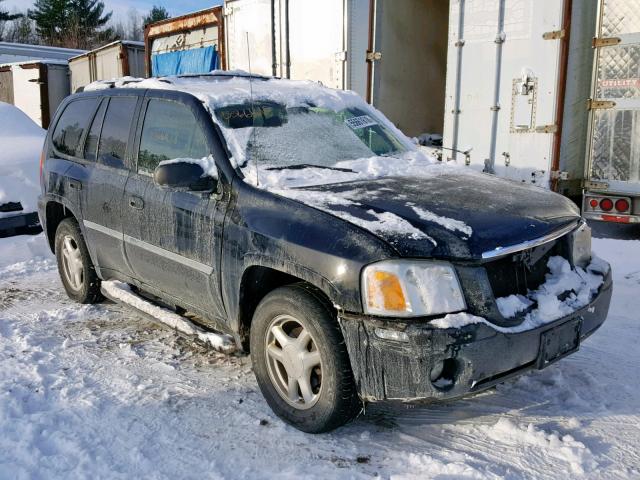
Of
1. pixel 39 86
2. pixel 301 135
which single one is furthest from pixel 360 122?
pixel 39 86

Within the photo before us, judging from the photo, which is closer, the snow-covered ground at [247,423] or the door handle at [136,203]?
the snow-covered ground at [247,423]

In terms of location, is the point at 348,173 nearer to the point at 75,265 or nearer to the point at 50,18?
the point at 75,265

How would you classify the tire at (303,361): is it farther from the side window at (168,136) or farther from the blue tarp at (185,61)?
the blue tarp at (185,61)

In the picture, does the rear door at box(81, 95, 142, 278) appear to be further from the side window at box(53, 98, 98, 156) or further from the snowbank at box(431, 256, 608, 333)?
the snowbank at box(431, 256, 608, 333)

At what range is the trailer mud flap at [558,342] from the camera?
3.01 meters

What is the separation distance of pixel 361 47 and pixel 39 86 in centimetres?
1346

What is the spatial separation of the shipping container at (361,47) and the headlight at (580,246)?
18.1ft

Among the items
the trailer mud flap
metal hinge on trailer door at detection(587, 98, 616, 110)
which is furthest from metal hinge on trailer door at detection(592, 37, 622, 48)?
the trailer mud flap

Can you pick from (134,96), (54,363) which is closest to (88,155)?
(134,96)

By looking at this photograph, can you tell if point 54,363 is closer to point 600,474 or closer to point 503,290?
point 503,290

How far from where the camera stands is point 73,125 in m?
5.25

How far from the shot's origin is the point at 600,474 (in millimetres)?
2836

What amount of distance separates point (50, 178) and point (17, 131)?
3.84 m

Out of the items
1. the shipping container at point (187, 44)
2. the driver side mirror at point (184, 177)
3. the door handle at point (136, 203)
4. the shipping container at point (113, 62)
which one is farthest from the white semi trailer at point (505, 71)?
the shipping container at point (113, 62)
